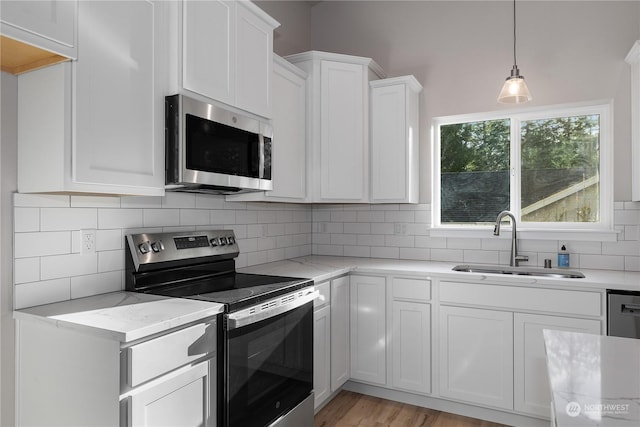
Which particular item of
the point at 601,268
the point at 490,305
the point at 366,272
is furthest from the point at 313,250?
the point at 601,268

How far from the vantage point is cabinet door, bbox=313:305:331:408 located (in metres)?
2.49

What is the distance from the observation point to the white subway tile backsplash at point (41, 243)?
1595 mm

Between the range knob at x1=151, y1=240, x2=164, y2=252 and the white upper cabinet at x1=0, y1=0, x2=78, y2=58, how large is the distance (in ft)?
3.03

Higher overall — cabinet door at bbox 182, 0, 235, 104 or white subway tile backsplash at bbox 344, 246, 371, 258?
cabinet door at bbox 182, 0, 235, 104

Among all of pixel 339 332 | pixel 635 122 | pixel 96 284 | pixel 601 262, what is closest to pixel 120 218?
pixel 96 284

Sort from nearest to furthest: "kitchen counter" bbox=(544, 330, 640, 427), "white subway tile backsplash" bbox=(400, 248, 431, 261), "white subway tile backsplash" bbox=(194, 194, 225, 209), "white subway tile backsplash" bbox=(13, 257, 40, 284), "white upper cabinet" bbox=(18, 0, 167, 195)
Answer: "kitchen counter" bbox=(544, 330, 640, 427)
"white upper cabinet" bbox=(18, 0, 167, 195)
"white subway tile backsplash" bbox=(13, 257, 40, 284)
"white subway tile backsplash" bbox=(194, 194, 225, 209)
"white subway tile backsplash" bbox=(400, 248, 431, 261)

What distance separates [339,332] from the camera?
279cm

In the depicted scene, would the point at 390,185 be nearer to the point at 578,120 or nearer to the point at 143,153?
the point at 578,120

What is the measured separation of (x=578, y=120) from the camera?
2951 mm

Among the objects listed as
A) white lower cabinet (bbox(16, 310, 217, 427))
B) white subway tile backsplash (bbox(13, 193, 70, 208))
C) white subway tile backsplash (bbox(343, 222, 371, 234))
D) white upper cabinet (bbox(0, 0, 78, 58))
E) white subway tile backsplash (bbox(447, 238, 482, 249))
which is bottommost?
white lower cabinet (bbox(16, 310, 217, 427))

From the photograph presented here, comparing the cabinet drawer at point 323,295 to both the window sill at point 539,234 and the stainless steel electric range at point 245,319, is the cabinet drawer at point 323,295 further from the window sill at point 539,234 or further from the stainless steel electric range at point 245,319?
the window sill at point 539,234

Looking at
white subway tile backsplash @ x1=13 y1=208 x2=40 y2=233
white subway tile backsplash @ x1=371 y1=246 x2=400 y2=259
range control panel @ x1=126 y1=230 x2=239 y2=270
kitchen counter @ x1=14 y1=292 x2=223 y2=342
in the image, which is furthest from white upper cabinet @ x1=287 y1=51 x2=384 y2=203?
white subway tile backsplash @ x1=13 y1=208 x2=40 y2=233

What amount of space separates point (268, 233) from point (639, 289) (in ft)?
7.51

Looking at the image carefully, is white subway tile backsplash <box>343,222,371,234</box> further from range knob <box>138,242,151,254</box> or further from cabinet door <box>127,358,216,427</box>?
cabinet door <box>127,358,216,427</box>
